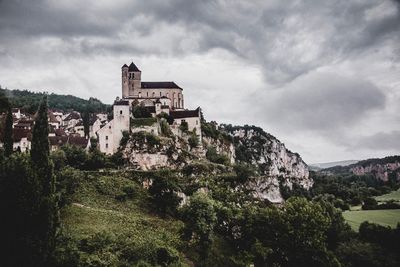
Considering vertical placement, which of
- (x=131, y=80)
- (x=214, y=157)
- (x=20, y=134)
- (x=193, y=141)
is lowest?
(x=214, y=157)

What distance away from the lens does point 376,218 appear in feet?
267

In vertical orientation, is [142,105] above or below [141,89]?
below

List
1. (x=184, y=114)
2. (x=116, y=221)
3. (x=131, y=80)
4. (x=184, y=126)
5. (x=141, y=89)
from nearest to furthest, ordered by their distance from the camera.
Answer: (x=116, y=221), (x=184, y=126), (x=184, y=114), (x=131, y=80), (x=141, y=89)

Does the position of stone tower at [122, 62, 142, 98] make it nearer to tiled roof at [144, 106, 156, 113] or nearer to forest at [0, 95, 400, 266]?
tiled roof at [144, 106, 156, 113]

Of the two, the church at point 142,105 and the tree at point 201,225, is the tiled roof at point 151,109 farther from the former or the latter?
the tree at point 201,225

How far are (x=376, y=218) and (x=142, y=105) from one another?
53.8 m

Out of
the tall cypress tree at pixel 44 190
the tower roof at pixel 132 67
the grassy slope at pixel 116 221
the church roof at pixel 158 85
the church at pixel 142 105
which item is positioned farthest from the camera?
the church roof at pixel 158 85

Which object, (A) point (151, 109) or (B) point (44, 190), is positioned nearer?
(B) point (44, 190)

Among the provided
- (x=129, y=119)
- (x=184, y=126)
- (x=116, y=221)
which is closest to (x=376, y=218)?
(x=184, y=126)

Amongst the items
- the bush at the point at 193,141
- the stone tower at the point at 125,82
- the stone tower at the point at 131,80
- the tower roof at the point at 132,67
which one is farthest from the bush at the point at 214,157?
the tower roof at the point at 132,67

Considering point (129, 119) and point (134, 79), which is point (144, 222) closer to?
point (129, 119)

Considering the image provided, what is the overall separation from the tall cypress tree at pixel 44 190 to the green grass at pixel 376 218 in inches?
2332

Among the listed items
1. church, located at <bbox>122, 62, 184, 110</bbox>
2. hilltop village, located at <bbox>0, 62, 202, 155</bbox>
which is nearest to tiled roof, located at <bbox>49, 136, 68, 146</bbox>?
hilltop village, located at <bbox>0, 62, 202, 155</bbox>

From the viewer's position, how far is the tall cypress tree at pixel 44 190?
3039 cm
